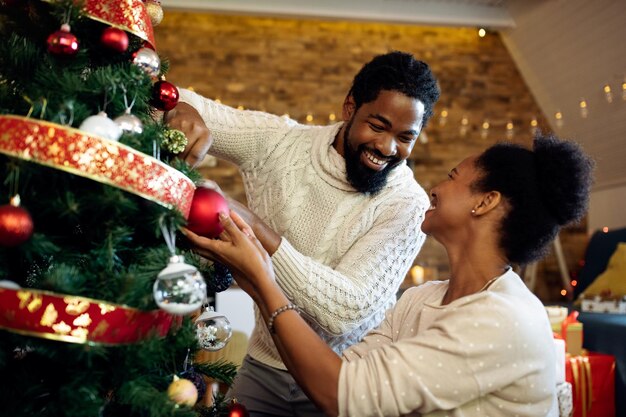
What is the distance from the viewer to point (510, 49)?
7.36 metres

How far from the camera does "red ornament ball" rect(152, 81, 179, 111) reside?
97 centimetres

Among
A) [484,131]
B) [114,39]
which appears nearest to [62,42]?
[114,39]

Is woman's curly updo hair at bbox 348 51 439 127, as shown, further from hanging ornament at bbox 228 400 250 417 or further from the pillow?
the pillow

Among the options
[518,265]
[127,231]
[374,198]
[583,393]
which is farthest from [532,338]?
[583,393]

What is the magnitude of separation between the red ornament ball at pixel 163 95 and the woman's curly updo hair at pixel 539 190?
734mm

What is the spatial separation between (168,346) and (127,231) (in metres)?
0.17

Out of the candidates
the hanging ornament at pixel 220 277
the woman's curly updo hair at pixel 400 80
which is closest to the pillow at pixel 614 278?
the woman's curly updo hair at pixel 400 80

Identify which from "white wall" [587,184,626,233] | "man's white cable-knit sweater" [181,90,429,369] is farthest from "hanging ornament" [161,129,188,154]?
"white wall" [587,184,626,233]

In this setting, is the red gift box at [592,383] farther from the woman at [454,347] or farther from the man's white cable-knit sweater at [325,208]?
the woman at [454,347]

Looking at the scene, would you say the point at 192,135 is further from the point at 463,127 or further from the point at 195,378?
the point at 463,127

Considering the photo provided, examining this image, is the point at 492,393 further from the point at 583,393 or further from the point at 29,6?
the point at 583,393

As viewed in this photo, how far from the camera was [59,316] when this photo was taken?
A: 2.54ft

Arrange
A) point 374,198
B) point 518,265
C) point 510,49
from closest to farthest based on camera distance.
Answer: point 518,265 → point 374,198 → point 510,49

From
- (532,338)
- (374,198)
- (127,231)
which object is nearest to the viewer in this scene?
(127,231)
